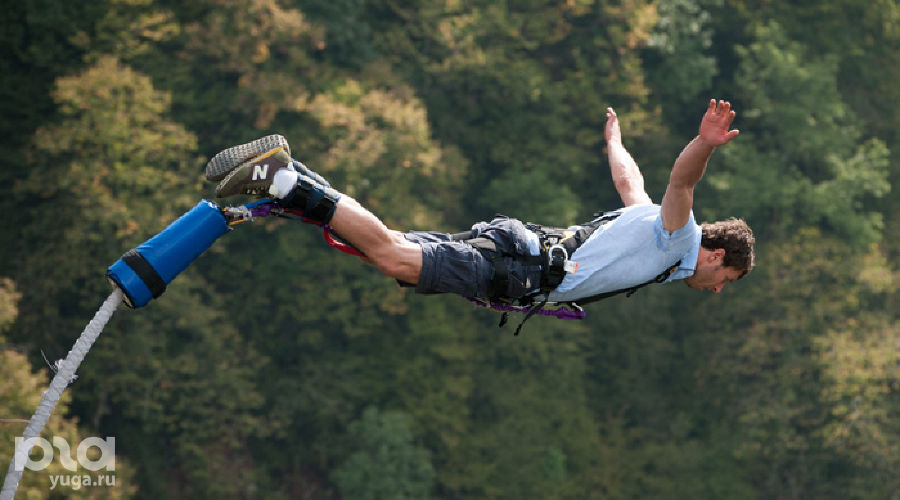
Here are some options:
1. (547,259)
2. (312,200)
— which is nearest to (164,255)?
(312,200)

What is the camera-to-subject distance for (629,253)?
5473 millimetres

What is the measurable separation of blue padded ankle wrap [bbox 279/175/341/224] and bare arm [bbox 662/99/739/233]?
4.73ft

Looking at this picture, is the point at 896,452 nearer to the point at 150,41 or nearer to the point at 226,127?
the point at 226,127

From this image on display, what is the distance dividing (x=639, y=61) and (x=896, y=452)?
9635 mm

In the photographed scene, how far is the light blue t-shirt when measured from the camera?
17.8 ft

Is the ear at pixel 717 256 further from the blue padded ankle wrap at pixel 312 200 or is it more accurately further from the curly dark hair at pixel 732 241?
the blue padded ankle wrap at pixel 312 200

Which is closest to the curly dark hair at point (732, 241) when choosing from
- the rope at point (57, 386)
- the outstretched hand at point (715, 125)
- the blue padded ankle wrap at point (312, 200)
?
the outstretched hand at point (715, 125)

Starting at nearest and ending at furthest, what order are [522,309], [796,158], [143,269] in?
[143,269], [522,309], [796,158]

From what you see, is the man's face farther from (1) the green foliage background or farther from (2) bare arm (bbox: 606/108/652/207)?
(1) the green foliage background

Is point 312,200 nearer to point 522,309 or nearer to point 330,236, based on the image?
point 330,236

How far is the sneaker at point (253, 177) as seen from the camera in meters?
5.15

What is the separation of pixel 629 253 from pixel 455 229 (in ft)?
64.8

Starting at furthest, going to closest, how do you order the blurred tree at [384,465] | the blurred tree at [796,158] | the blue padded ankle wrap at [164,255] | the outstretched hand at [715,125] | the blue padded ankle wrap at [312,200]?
the blurred tree at [796,158]
the blurred tree at [384,465]
the blue padded ankle wrap at [312,200]
the blue padded ankle wrap at [164,255]
the outstretched hand at [715,125]

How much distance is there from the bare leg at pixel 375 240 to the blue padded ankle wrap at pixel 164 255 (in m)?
0.51
